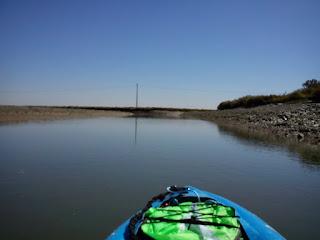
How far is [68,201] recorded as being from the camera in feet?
23.1

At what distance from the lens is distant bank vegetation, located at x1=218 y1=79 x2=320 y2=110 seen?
3804 centimetres

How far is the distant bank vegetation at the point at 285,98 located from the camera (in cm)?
3804

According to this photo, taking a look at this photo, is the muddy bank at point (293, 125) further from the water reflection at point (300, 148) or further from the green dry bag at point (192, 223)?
the green dry bag at point (192, 223)

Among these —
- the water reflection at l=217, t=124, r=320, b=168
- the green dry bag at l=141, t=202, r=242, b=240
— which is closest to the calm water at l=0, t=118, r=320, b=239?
the water reflection at l=217, t=124, r=320, b=168

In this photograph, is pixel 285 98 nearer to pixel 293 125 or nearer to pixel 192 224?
pixel 293 125

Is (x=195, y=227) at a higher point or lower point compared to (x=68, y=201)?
higher

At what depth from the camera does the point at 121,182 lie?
8719mm

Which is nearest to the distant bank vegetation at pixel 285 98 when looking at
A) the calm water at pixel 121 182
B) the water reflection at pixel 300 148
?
the water reflection at pixel 300 148

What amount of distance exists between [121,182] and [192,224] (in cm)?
474

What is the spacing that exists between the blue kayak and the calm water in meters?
1.40

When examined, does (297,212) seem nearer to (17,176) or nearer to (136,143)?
(17,176)

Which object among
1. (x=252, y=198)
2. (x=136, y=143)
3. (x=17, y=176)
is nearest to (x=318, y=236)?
(x=252, y=198)

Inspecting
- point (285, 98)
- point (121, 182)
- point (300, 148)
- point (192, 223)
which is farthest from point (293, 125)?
point (285, 98)

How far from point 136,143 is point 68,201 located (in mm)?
9591
